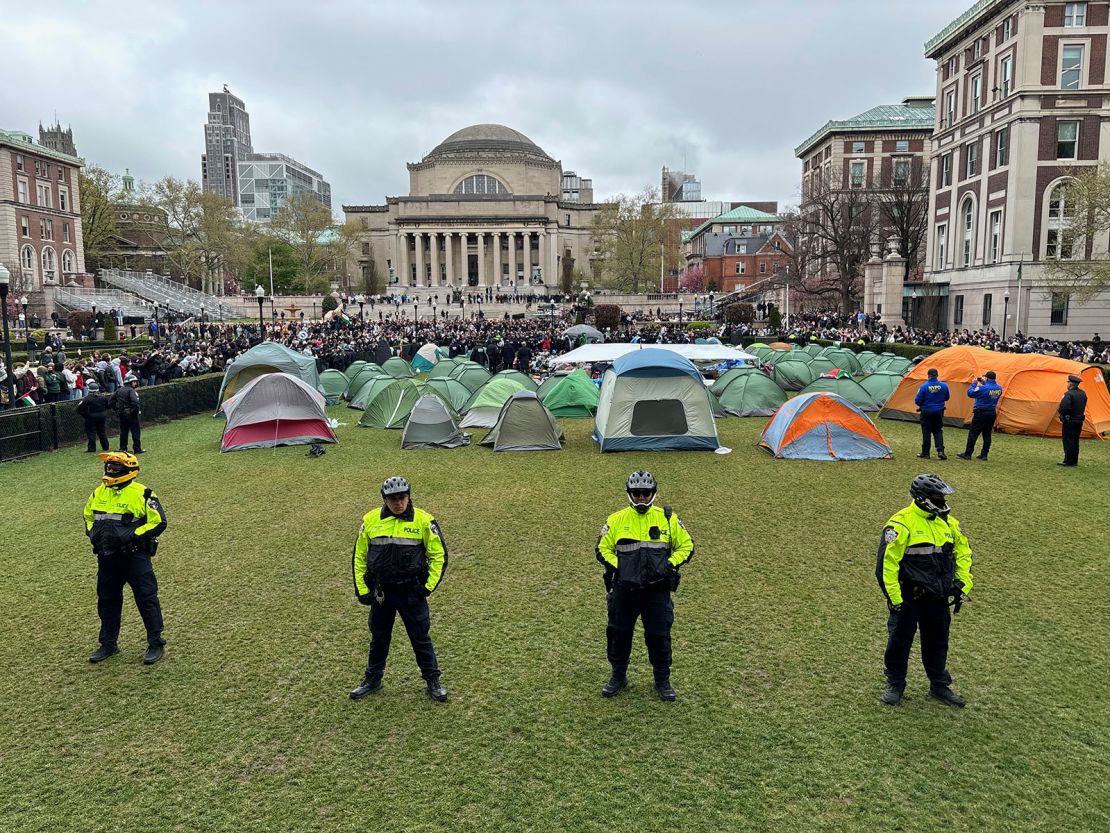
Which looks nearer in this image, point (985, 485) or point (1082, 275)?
point (985, 485)

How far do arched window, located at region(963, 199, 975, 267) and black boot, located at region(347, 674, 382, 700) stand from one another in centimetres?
4416

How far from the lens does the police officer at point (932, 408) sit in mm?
14328

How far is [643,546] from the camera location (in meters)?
5.62

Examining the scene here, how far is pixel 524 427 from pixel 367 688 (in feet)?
35.1

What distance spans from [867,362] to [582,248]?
273 ft

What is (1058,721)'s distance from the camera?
A: 5.68 meters

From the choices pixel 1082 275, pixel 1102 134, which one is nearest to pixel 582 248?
pixel 1102 134

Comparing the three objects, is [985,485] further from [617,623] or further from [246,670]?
[246,670]

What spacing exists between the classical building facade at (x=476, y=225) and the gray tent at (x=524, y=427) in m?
78.3

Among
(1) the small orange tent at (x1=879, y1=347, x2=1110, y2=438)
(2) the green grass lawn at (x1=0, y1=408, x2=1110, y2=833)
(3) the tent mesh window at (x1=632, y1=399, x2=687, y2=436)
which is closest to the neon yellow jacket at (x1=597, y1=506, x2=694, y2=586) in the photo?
(2) the green grass lawn at (x1=0, y1=408, x2=1110, y2=833)

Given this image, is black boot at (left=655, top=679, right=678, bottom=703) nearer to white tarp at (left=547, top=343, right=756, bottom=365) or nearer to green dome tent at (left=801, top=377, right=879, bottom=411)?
green dome tent at (left=801, top=377, right=879, bottom=411)

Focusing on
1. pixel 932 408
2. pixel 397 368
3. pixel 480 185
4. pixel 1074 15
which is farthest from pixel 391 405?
pixel 480 185

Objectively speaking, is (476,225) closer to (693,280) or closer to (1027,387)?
(693,280)

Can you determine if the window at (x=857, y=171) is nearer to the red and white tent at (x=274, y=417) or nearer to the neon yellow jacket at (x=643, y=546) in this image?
the red and white tent at (x=274, y=417)
